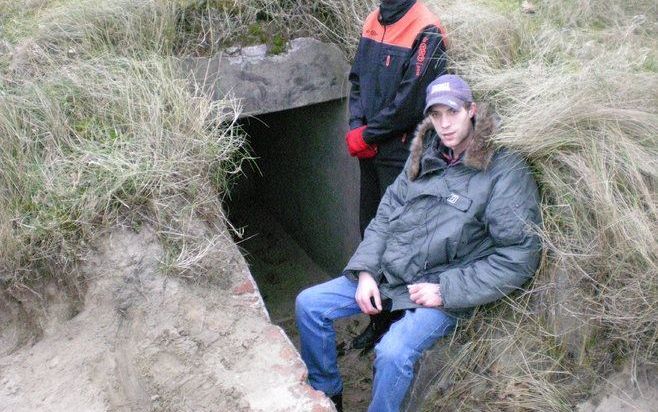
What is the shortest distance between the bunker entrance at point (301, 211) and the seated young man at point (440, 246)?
163 centimetres

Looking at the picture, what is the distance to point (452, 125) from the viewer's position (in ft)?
11.4

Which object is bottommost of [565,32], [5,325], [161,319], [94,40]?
[5,325]

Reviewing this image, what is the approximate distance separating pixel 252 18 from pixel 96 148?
179cm

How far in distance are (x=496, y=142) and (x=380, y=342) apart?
3.60ft

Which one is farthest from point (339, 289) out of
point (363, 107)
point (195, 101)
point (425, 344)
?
point (195, 101)

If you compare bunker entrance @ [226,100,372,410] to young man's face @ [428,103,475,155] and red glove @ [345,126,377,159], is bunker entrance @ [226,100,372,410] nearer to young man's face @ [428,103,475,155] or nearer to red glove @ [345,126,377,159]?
red glove @ [345,126,377,159]

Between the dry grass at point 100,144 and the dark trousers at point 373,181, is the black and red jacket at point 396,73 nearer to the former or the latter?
the dark trousers at point 373,181

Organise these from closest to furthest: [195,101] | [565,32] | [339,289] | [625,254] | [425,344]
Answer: [625,254], [425,344], [339,289], [195,101], [565,32]

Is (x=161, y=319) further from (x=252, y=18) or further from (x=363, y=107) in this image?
(x=252, y=18)

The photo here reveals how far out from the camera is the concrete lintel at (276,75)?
16.7 ft

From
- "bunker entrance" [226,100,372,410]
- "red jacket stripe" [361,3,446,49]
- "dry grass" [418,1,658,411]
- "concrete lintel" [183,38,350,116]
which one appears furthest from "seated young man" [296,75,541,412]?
"concrete lintel" [183,38,350,116]

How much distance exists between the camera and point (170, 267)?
3.64 metres

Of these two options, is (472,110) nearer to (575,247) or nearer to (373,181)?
(575,247)

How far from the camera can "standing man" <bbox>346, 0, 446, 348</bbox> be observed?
412 centimetres
